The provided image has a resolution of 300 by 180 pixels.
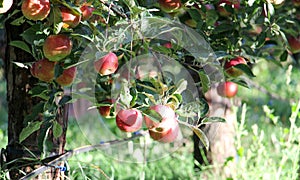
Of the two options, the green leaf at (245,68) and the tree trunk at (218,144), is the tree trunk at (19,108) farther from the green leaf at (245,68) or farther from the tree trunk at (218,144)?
the tree trunk at (218,144)

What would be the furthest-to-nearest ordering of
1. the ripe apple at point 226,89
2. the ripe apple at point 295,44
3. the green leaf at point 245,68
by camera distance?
→ the ripe apple at point 295,44, the ripe apple at point 226,89, the green leaf at point 245,68

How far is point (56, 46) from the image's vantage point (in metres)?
1.18

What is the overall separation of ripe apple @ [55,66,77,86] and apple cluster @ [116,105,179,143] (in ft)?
0.69

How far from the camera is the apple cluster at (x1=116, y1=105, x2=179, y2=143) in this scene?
3.62 feet

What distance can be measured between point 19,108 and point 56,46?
421mm

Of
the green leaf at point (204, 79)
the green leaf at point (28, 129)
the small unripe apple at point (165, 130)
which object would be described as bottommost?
the green leaf at point (28, 129)

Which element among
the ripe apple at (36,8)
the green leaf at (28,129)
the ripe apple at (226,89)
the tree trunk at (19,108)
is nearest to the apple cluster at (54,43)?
the ripe apple at (36,8)

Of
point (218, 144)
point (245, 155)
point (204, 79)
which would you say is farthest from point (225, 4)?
point (245, 155)

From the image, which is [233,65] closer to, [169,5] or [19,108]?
[169,5]

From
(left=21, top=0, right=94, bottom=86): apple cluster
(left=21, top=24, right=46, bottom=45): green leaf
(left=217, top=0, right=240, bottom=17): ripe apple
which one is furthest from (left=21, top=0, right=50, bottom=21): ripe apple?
(left=217, top=0, right=240, bottom=17): ripe apple

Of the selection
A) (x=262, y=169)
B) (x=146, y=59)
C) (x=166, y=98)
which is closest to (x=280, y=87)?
(x=262, y=169)

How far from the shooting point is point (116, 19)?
132 cm

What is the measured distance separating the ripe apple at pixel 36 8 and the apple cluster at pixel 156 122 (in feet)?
0.82

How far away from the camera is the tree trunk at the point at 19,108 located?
4.97 ft
